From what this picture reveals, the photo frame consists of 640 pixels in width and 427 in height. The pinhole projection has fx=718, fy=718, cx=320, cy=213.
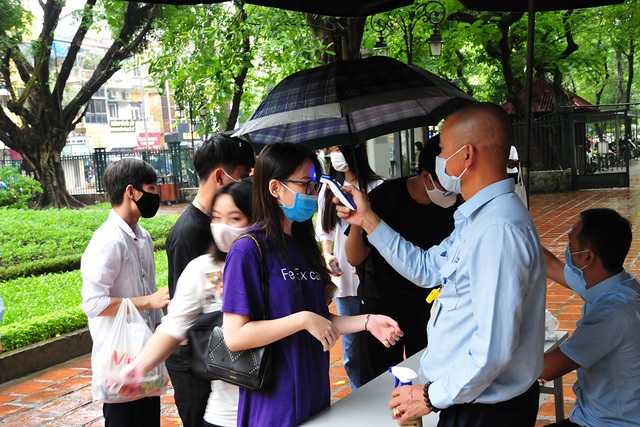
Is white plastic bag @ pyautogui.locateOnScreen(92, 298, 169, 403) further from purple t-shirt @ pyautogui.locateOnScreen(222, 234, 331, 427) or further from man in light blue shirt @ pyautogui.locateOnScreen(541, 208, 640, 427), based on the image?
man in light blue shirt @ pyautogui.locateOnScreen(541, 208, 640, 427)

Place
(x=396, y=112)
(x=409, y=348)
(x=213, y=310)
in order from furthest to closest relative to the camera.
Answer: (x=396, y=112)
(x=409, y=348)
(x=213, y=310)

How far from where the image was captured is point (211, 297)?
2.69m

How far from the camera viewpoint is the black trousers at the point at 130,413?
10.5 ft

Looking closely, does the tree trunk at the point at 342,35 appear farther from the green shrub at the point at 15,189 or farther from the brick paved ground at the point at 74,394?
the green shrub at the point at 15,189

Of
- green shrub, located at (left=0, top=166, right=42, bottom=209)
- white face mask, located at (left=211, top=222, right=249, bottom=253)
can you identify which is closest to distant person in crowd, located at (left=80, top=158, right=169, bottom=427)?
white face mask, located at (left=211, top=222, right=249, bottom=253)

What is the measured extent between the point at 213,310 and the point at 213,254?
0.22m

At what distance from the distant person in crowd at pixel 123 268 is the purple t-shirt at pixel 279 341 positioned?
1.00m

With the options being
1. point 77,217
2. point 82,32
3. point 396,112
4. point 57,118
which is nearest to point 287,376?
point 396,112

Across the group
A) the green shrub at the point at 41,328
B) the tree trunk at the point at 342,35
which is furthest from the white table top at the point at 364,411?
the tree trunk at the point at 342,35

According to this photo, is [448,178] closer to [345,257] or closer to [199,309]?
[199,309]

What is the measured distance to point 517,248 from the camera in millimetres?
2000

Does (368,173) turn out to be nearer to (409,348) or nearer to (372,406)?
(409,348)

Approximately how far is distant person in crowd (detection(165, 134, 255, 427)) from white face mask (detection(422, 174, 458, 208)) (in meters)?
0.90

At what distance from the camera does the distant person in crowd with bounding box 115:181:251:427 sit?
2682mm
